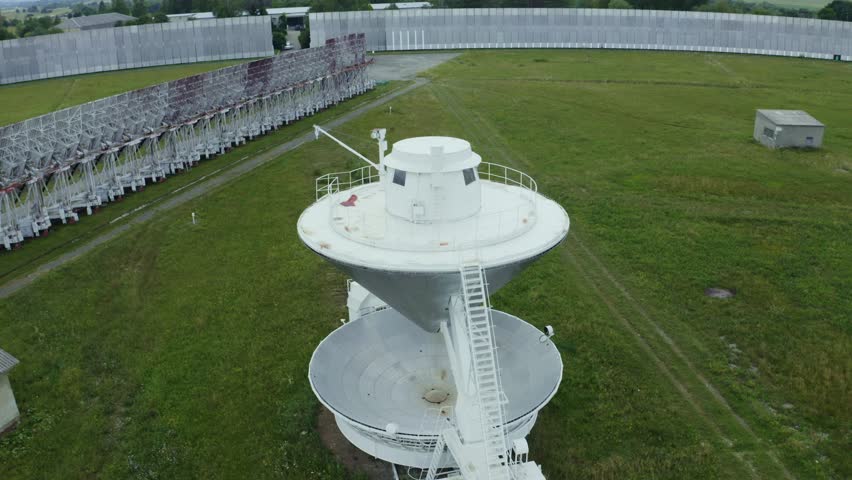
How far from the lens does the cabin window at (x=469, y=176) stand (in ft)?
78.3

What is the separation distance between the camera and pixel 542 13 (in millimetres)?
133375

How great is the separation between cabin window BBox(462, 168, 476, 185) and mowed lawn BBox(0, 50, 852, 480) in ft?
34.2

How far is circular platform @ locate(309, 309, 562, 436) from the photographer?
23953 mm

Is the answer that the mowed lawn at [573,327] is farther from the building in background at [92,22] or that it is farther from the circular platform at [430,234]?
the building in background at [92,22]

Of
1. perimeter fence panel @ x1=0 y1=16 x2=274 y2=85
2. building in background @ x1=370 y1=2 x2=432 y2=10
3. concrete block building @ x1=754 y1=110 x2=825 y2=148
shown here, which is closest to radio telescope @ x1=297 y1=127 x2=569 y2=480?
concrete block building @ x1=754 y1=110 x2=825 y2=148

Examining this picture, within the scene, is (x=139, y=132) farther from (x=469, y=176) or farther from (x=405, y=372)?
(x=469, y=176)

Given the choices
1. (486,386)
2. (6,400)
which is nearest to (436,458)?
(486,386)

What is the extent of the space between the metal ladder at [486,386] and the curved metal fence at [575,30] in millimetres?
114130

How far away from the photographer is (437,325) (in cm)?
2408

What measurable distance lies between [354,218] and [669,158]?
4515 centimetres

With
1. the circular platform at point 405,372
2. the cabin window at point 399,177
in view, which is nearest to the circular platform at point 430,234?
the cabin window at point 399,177

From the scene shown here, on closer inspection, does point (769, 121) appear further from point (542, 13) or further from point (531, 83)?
point (542, 13)

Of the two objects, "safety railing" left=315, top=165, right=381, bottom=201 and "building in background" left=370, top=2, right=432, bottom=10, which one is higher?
"building in background" left=370, top=2, right=432, bottom=10

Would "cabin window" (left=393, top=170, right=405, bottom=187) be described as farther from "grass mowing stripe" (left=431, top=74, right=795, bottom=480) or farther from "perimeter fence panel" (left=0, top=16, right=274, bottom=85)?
"perimeter fence panel" (left=0, top=16, right=274, bottom=85)
